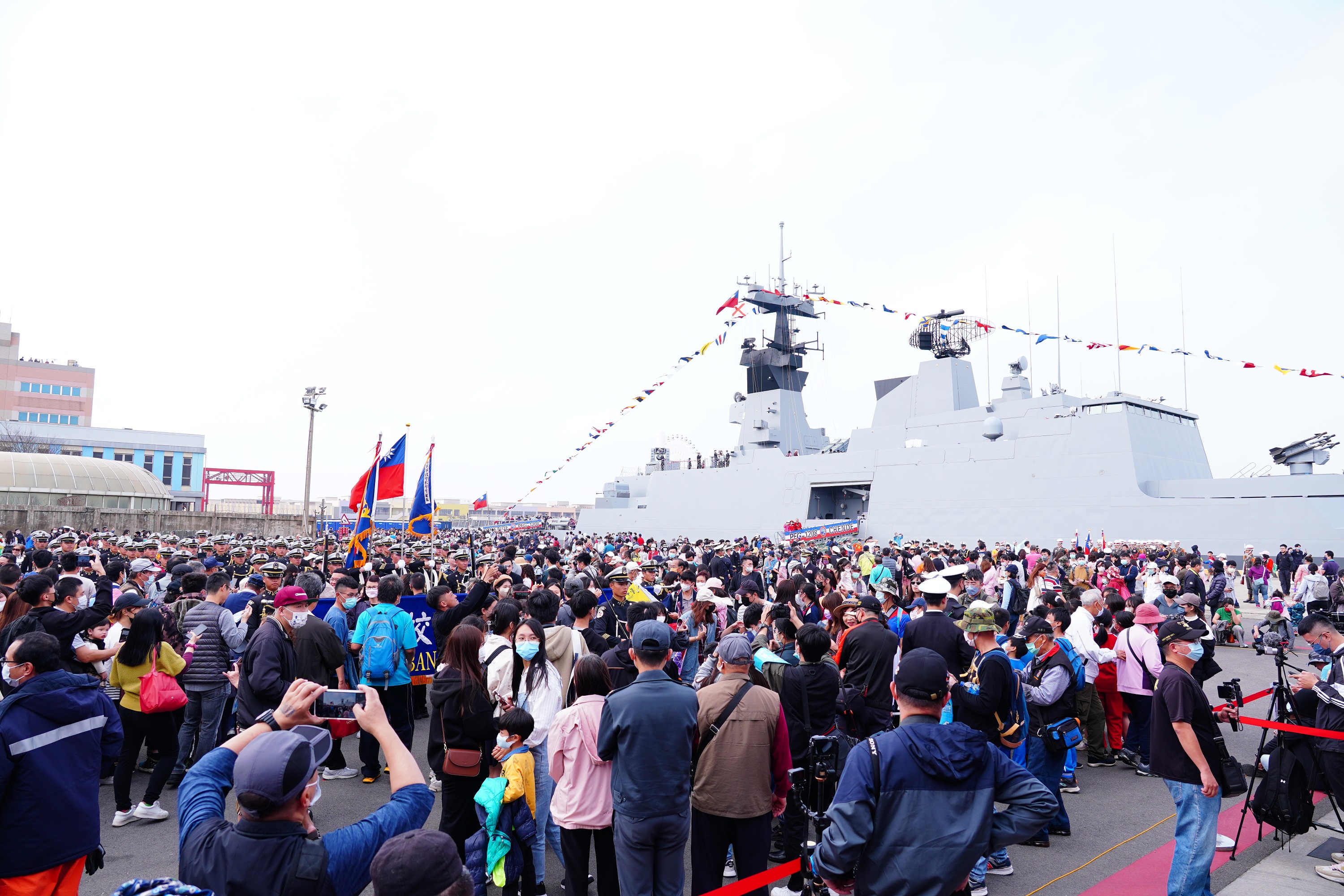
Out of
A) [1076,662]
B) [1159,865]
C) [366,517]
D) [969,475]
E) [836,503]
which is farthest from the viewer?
[836,503]

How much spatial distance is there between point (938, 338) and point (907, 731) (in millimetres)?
23624

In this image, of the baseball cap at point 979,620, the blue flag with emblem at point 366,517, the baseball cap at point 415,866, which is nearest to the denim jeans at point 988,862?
the baseball cap at point 979,620

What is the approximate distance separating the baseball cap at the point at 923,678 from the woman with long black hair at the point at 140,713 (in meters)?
4.86

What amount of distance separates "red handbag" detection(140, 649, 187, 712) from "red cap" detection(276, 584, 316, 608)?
33.3 inches

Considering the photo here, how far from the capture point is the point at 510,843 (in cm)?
370

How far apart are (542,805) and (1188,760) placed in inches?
132

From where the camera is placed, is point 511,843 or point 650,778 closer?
point 650,778

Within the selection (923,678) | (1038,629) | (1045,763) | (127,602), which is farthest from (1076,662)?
(127,602)

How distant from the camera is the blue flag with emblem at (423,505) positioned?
44.3 ft

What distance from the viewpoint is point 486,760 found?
4.11m

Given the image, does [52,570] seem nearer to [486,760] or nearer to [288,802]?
[486,760]

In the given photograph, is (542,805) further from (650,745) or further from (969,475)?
(969,475)

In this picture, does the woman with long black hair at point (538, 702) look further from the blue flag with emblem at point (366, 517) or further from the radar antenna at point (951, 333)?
the radar antenna at point (951, 333)

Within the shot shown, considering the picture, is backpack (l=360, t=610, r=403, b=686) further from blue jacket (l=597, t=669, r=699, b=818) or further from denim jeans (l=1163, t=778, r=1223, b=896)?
denim jeans (l=1163, t=778, r=1223, b=896)
